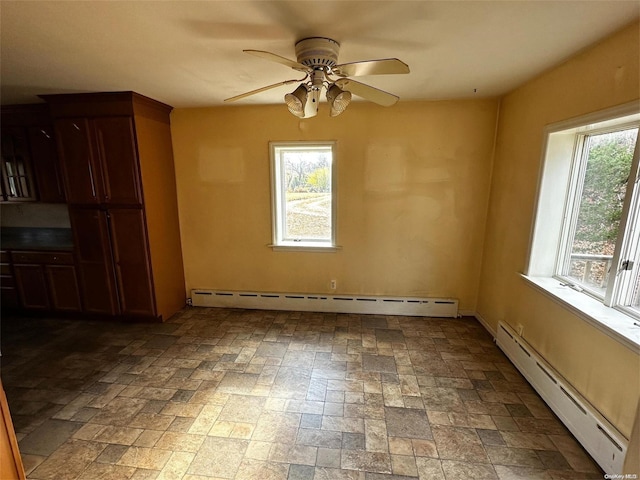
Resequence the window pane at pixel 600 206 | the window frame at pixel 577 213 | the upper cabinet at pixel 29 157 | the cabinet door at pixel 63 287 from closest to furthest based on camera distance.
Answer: the window frame at pixel 577 213
the window pane at pixel 600 206
the upper cabinet at pixel 29 157
the cabinet door at pixel 63 287

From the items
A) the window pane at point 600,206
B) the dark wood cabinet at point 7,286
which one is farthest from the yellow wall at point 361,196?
the dark wood cabinet at point 7,286

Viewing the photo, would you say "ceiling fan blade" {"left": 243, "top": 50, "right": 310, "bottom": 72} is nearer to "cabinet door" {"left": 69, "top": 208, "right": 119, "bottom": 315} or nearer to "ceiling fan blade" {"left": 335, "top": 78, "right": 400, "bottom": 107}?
"ceiling fan blade" {"left": 335, "top": 78, "right": 400, "bottom": 107}

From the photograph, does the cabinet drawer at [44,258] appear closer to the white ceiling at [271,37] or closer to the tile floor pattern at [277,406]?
the tile floor pattern at [277,406]

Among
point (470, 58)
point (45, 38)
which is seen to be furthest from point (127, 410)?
point (470, 58)

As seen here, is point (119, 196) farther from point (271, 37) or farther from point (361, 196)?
point (361, 196)

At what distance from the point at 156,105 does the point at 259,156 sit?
1.21 meters

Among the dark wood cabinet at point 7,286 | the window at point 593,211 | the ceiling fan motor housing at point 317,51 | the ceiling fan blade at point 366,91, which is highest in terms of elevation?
the ceiling fan motor housing at point 317,51

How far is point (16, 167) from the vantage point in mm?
3355

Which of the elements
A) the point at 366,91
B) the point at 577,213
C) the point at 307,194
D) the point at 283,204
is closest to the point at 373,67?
the point at 366,91

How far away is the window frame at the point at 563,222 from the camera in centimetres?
164

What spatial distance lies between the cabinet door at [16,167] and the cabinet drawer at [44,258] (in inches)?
25.7

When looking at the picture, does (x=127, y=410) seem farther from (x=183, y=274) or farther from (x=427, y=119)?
(x=427, y=119)

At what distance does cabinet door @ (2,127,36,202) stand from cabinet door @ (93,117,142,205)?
113 centimetres

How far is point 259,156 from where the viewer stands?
135 inches
